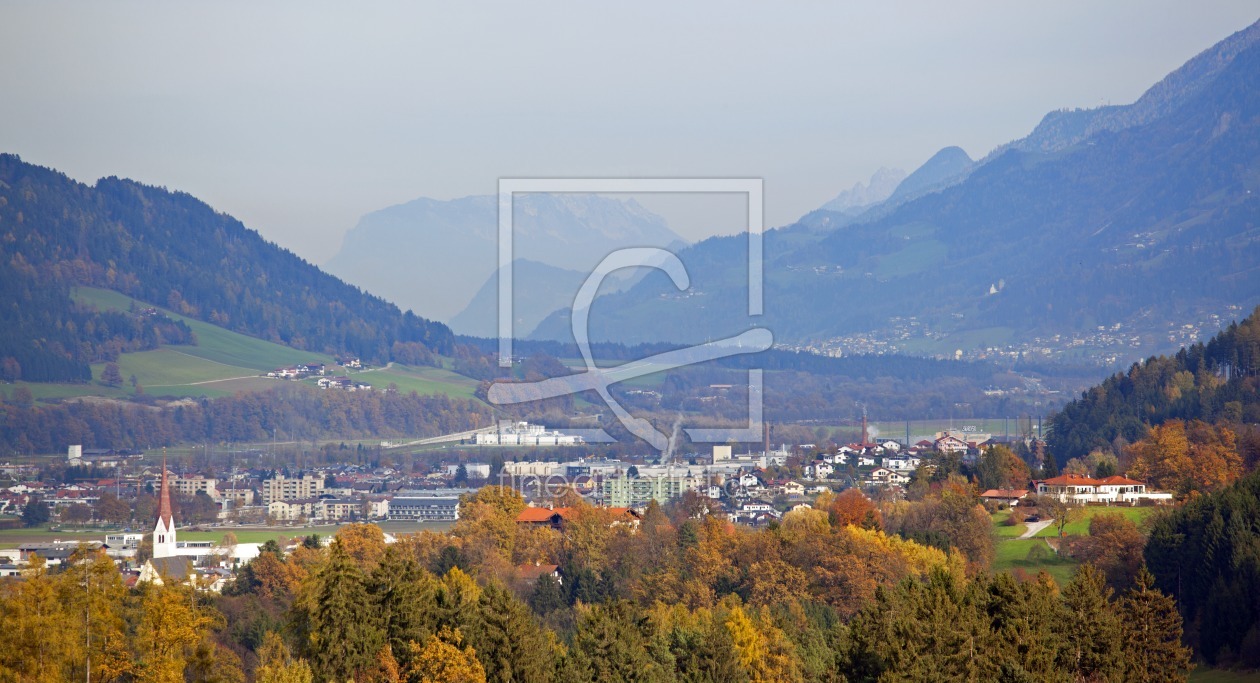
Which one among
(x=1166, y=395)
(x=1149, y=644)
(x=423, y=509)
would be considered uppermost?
(x=1166, y=395)

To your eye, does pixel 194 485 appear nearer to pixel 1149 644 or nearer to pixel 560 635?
pixel 560 635

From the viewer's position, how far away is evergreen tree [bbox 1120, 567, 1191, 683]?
37.4 m

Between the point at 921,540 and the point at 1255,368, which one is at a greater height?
the point at 1255,368

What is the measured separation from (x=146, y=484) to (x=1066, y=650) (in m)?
112

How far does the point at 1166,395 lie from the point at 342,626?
233 feet

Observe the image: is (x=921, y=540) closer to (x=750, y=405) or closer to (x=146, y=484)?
(x=146, y=484)

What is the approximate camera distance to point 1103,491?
73.4 meters

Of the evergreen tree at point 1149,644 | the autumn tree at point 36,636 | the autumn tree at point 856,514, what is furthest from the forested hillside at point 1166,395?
the autumn tree at point 36,636

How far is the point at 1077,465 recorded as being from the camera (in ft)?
284

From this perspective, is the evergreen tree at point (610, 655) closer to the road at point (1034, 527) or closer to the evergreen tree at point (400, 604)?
the evergreen tree at point (400, 604)

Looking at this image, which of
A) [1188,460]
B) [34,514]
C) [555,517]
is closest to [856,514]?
[555,517]

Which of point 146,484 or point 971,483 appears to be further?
point 146,484

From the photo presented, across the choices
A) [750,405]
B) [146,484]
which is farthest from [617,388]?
[146,484]

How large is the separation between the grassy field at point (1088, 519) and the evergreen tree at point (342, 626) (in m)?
34.4
